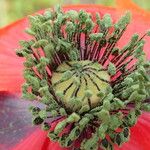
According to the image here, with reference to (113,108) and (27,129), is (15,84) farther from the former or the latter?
(113,108)

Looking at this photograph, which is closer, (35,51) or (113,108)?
(113,108)

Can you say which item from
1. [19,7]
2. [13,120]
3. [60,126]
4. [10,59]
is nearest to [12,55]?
[10,59]

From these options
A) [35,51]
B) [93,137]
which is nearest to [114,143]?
[93,137]

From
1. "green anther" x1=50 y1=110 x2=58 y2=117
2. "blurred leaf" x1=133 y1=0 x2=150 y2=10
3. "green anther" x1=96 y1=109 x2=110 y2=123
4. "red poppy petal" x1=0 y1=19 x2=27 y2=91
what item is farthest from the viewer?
"blurred leaf" x1=133 y1=0 x2=150 y2=10

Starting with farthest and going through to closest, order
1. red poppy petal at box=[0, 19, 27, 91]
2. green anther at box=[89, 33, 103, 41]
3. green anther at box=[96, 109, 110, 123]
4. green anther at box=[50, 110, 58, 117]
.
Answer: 1. red poppy petal at box=[0, 19, 27, 91]
2. green anther at box=[89, 33, 103, 41]
3. green anther at box=[50, 110, 58, 117]
4. green anther at box=[96, 109, 110, 123]

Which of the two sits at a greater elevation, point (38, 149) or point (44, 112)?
point (44, 112)

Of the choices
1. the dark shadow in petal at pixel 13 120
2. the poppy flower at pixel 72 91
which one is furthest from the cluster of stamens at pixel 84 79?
the dark shadow in petal at pixel 13 120

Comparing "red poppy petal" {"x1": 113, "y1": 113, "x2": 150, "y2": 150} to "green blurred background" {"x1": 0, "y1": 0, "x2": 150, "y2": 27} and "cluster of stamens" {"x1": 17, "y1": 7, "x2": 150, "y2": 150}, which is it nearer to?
"cluster of stamens" {"x1": 17, "y1": 7, "x2": 150, "y2": 150}

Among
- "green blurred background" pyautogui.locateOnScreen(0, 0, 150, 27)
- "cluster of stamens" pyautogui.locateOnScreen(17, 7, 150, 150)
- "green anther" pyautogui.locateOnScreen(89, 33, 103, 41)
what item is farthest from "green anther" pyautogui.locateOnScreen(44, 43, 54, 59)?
"green blurred background" pyautogui.locateOnScreen(0, 0, 150, 27)
